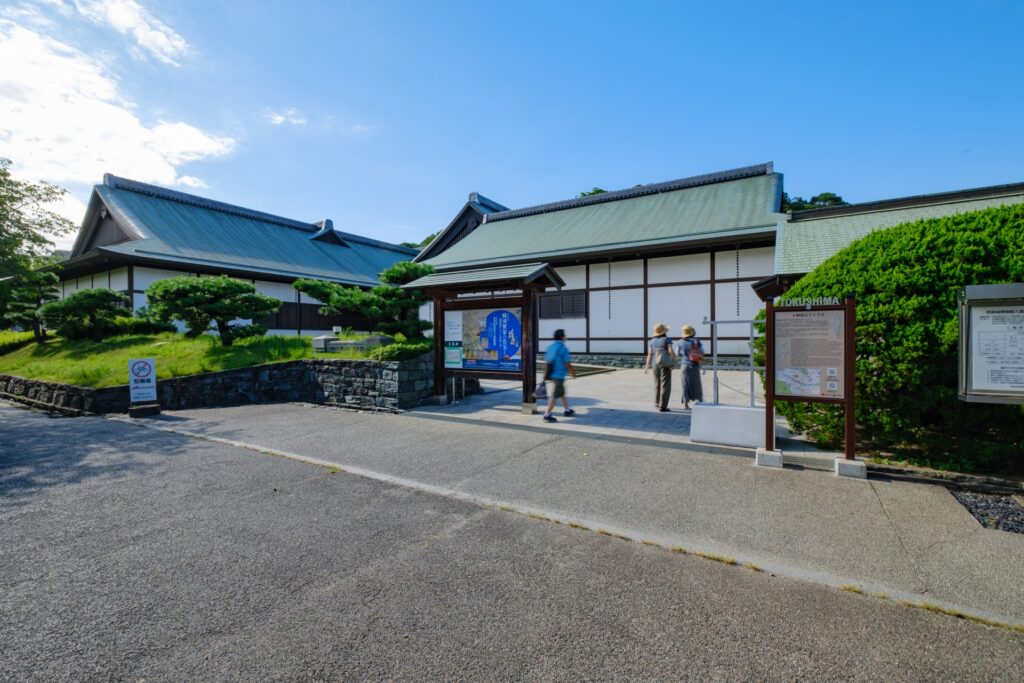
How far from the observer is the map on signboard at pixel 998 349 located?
4.53m

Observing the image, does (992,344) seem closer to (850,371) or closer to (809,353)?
(850,371)

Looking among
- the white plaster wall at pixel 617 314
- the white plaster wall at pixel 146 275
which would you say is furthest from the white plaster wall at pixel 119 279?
the white plaster wall at pixel 617 314

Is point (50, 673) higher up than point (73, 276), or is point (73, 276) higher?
point (73, 276)

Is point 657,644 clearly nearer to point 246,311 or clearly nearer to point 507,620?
point 507,620

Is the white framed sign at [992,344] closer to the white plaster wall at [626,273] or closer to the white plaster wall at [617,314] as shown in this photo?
the white plaster wall at [617,314]

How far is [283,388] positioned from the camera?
1174cm

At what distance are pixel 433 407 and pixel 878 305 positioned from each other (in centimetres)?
797

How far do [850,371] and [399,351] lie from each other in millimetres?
8099

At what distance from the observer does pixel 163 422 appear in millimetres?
9039

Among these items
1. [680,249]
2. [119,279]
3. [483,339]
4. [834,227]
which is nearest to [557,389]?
[483,339]

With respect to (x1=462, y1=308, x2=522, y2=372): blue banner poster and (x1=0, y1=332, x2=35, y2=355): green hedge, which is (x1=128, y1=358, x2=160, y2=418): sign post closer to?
(x1=462, y1=308, x2=522, y2=372): blue banner poster

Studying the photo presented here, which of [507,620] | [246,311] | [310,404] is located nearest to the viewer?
[507,620]

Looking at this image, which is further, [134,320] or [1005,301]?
[134,320]

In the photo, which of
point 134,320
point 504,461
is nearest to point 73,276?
point 134,320
